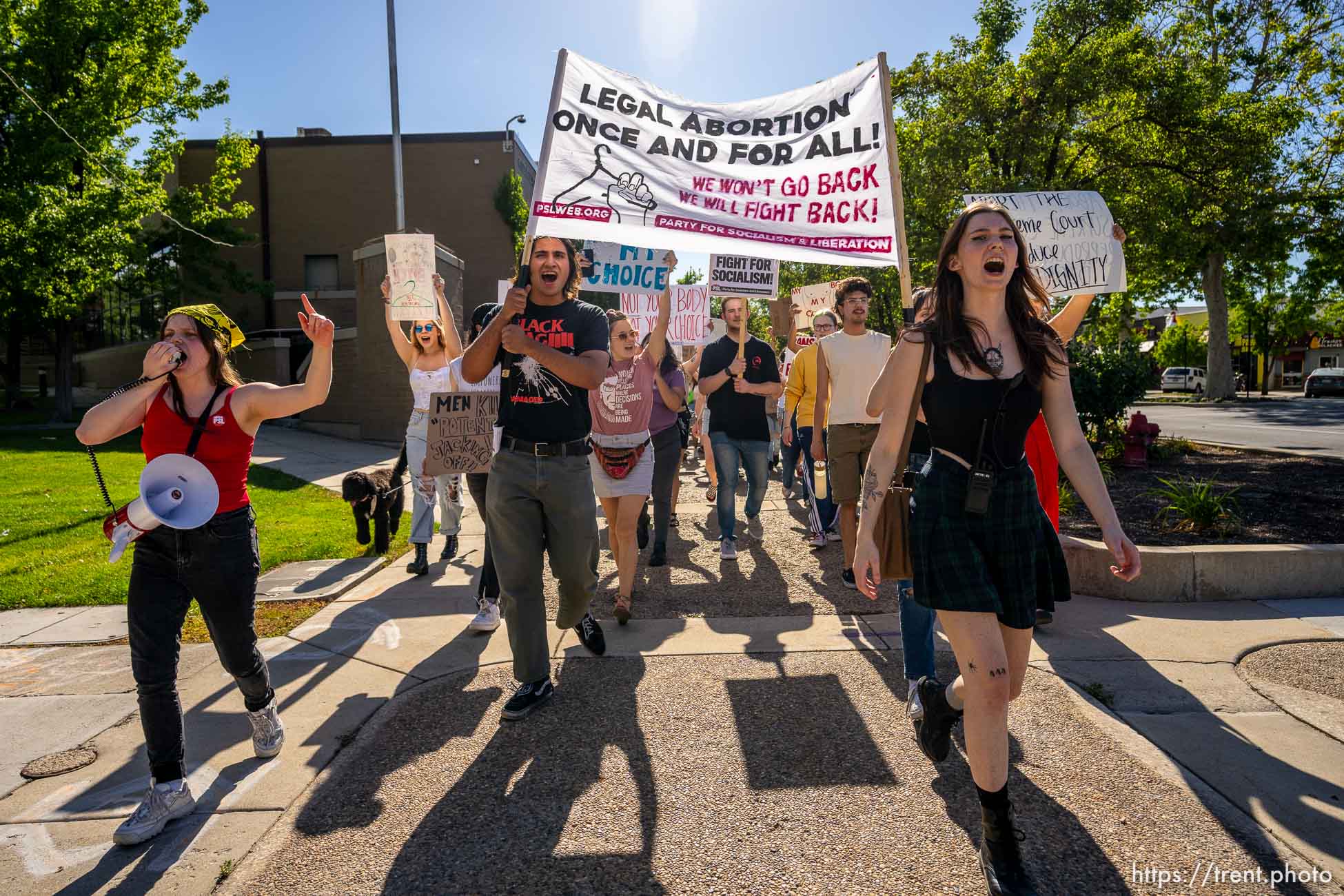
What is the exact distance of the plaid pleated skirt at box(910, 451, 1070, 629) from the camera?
263 cm

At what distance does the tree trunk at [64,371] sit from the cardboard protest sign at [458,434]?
20414 mm

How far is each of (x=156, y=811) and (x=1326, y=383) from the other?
167 feet

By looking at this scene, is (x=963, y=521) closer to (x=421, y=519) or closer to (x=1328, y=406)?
(x=421, y=519)

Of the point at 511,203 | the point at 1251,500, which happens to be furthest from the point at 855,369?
the point at 511,203

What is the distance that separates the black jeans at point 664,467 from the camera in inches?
264

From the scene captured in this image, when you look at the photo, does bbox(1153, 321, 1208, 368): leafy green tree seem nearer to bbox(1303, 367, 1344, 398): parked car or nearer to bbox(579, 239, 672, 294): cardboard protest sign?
bbox(1303, 367, 1344, 398): parked car

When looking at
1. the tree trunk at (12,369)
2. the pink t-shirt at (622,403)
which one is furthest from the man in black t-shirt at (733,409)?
Result: the tree trunk at (12,369)

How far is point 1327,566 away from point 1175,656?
1987 mm

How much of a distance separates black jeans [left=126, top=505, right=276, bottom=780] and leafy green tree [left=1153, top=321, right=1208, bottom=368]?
7185cm

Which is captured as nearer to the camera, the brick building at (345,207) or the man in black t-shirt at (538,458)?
the man in black t-shirt at (538,458)

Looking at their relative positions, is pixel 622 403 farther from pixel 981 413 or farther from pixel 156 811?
pixel 156 811

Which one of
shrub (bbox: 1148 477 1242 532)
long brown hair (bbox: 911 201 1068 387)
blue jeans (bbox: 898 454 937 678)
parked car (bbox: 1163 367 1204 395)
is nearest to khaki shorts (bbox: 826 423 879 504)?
blue jeans (bbox: 898 454 937 678)

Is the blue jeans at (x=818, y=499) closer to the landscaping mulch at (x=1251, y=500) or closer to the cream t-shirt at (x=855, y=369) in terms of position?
the cream t-shirt at (x=855, y=369)

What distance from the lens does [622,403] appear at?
5.33 meters
